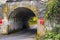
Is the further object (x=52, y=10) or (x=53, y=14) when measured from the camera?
(x=52, y=10)

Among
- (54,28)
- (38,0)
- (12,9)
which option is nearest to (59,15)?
(54,28)

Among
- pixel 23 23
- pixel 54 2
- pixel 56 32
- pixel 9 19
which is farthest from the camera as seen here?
pixel 23 23

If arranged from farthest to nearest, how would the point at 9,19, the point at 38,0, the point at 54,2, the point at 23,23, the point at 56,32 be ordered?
the point at 23,23 < the point at 9,19 < the point at 38,0 < the point at 54,2 < the point at 56,32

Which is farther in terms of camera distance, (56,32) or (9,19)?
(9,19)

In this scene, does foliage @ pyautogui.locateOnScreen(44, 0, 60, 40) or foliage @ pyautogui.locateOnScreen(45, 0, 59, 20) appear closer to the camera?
foliage @ pyautogui.locateOnScreen(44, 0, 60, 40)

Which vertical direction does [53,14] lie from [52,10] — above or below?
below

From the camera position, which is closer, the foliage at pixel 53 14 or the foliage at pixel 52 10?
the foliage at pixel 53 14

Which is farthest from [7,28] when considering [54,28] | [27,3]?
[54,28]

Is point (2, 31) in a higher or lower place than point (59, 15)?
lower

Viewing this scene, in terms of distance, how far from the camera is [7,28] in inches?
608

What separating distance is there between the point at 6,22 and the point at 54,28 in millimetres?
6500

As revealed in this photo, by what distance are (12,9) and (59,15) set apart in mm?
6179

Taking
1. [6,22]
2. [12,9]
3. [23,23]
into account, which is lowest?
[23,23]

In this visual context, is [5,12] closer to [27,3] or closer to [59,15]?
[27,3]
